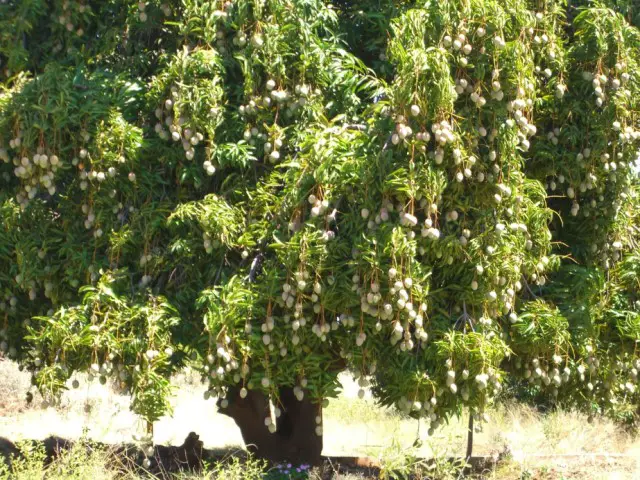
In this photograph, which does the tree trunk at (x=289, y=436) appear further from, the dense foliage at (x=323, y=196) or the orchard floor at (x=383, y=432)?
the dense foliage at (x=323, y=196)

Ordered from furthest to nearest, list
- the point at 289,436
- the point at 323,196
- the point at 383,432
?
the point at 383,432 < the point at 289,436 < the point at 323,196

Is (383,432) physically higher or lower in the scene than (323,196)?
lower

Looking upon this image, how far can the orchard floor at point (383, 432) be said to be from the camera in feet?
28.4

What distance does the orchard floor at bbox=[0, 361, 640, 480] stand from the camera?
866 cm

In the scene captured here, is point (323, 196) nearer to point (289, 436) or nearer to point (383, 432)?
point (289, 436)

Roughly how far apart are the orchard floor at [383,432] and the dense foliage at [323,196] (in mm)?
2381

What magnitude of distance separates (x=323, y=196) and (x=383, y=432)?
9446 millimetres

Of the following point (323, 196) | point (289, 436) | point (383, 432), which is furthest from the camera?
point (383, 432)

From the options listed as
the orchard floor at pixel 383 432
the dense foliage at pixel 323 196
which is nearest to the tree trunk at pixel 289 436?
the orchard floor at pixel 383 432

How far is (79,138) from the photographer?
573 cm

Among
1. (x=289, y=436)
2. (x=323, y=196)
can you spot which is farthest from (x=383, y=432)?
(x=323, y=196)

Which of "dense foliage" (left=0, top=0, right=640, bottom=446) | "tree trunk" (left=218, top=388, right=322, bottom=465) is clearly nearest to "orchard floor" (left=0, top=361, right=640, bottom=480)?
"tree trunk" (left=218, top=388, right=322, bottom=465)

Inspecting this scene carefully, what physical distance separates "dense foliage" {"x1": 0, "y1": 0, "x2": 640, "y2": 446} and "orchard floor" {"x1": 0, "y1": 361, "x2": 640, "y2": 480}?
7.81 feet

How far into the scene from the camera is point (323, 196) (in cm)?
525
